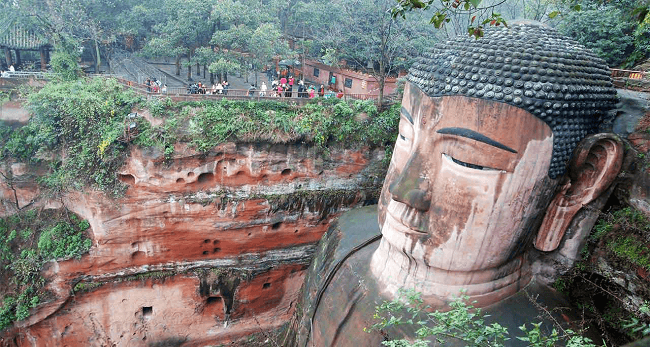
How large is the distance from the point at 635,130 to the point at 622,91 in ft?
2.79

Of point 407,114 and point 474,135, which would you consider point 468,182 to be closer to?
point 474,135

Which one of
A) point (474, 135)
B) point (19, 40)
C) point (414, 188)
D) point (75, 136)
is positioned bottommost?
point (75, 136)

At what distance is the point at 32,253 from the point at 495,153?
1040cm

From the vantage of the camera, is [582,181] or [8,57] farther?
[8,57]

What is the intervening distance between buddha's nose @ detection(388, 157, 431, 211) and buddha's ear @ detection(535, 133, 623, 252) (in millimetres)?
1427

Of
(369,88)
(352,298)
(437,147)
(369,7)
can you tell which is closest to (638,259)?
(437,147)

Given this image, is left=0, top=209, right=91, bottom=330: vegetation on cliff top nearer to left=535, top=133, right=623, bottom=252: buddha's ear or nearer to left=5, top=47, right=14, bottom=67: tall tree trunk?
left=5, top=47, right=14, bottom=67: tall tree trunk

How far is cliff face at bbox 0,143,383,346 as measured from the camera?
1023 centimetres

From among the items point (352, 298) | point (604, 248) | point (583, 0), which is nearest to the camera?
point (604, 248)

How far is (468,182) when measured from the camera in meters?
4.43

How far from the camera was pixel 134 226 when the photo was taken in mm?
10359

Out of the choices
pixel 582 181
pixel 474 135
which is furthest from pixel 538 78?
pixel 582 181

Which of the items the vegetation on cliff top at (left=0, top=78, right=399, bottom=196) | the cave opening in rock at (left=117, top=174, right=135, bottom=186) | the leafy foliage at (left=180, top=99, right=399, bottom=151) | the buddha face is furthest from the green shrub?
the buddha face

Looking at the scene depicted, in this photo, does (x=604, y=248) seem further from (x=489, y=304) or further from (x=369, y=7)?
(x=369, y=7)
